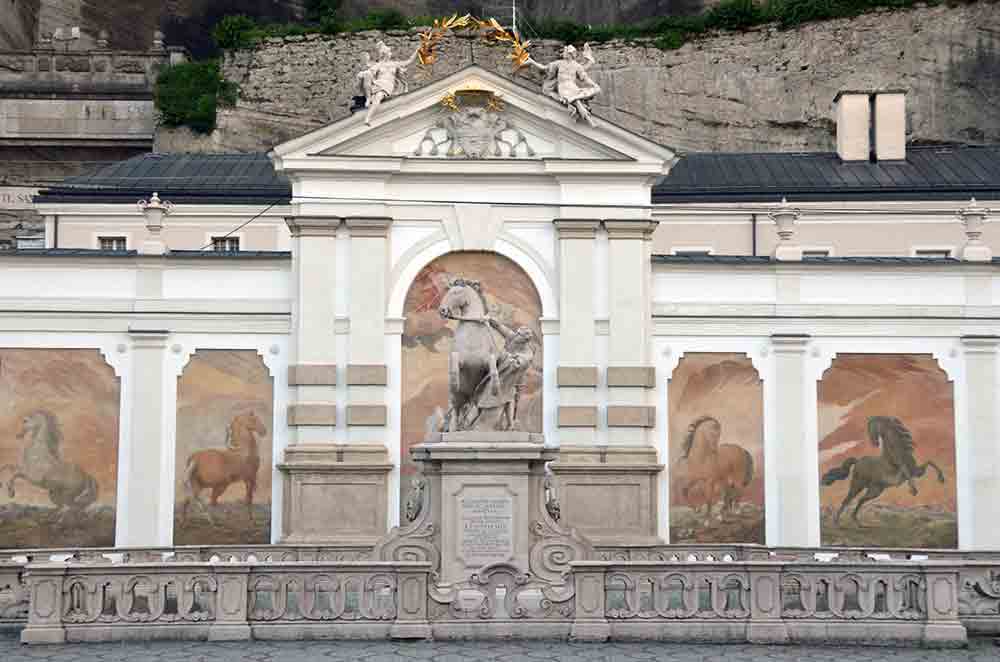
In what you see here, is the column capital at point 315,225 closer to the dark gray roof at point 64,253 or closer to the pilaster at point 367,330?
the pilaster at point 367,330

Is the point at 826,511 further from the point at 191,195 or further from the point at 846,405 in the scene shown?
the point at 191,195

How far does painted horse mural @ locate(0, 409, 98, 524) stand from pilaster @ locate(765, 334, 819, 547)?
43.9ft

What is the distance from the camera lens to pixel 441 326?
29453 mm

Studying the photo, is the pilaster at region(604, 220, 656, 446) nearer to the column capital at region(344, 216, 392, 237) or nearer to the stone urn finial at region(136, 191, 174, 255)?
the column capital at region(344, 216, 392, 237)

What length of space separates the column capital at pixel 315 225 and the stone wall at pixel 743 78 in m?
26.1

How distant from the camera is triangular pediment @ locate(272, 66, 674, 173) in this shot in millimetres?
29453

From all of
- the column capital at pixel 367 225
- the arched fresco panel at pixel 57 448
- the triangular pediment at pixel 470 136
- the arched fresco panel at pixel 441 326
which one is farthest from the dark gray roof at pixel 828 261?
the arched fresco panel at pixel 57 448

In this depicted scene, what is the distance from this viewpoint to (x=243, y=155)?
142 feet

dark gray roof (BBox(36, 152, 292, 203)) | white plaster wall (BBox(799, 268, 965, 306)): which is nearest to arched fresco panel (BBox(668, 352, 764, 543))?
white plaster wall (BBox(799, 268, 965, 306))

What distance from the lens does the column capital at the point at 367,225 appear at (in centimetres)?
2939

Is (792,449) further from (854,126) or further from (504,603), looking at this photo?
(854,126)

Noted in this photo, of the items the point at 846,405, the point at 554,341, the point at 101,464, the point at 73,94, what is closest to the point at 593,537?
the point at 554,341

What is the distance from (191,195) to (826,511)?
1829cm

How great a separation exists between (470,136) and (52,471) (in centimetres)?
1049
